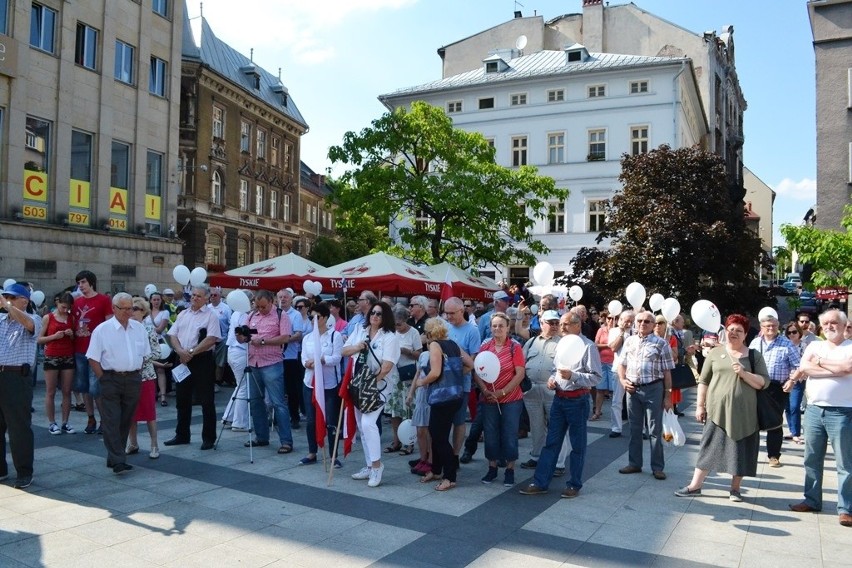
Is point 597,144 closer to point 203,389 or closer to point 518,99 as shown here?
point 518,99

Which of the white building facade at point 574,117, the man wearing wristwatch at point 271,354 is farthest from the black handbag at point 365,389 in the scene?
the white building facade at point 574,117

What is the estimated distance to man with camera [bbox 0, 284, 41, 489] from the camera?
261 inches

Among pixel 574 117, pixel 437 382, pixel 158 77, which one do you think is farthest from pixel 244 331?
pixel 574 117

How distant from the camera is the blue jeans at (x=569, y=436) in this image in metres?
6.70

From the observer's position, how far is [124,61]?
25.0m

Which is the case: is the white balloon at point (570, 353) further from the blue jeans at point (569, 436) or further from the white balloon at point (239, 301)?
the white balloon at point (239, 301)

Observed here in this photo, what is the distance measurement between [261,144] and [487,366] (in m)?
43.1

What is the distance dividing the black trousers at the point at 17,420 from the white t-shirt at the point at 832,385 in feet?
24.5

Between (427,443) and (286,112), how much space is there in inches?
1809

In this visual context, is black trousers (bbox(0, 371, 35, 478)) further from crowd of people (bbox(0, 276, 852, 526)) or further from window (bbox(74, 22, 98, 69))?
window (bbox(74, 22, 98, 69))

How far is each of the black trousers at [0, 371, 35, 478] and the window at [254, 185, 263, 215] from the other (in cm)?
3988

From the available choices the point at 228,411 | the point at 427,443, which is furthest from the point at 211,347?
the point at 427,443

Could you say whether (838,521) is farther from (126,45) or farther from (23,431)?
(126,45)

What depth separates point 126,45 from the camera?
2508cm
